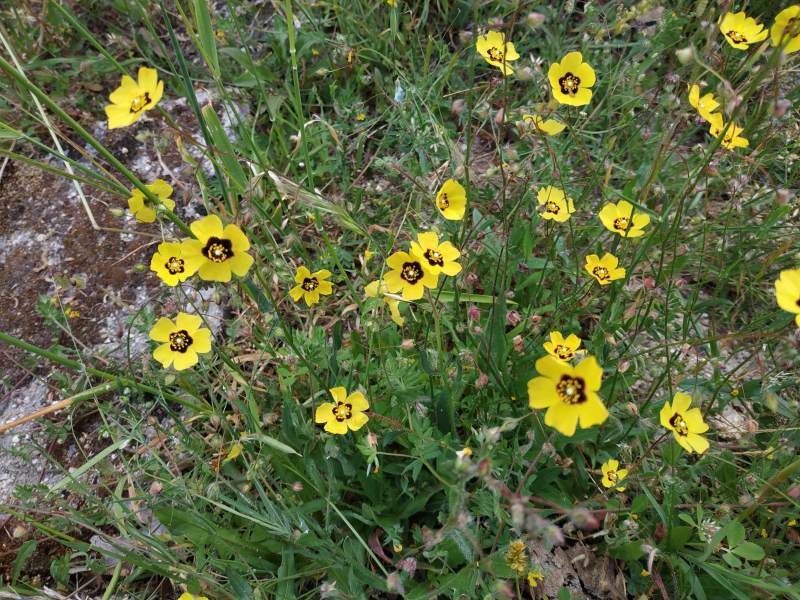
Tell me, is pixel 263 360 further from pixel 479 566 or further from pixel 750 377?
pixel 750 377

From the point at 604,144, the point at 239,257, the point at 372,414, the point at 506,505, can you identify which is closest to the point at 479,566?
the point at 506,505

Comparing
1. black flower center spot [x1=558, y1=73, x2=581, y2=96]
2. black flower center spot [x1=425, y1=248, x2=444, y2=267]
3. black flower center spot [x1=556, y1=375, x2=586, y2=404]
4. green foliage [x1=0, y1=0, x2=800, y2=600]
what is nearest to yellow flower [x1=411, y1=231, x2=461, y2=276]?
black flower center spot [x1=425, y1=248, x2=444, y2=267]

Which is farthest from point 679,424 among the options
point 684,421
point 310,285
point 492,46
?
point 492,46

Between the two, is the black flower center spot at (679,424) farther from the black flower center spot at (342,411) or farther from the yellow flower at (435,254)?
the black flower center spot at (342,411)

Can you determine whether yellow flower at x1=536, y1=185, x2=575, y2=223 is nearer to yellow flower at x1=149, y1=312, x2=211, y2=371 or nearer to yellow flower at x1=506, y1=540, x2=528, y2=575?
yellow flower at x1=506, y1=540, x2=528, y2=575

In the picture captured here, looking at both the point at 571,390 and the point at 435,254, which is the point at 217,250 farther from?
the point at 571,390

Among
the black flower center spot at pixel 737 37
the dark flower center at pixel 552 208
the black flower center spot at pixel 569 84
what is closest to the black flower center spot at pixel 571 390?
the dark flower center at pixel 552 208
